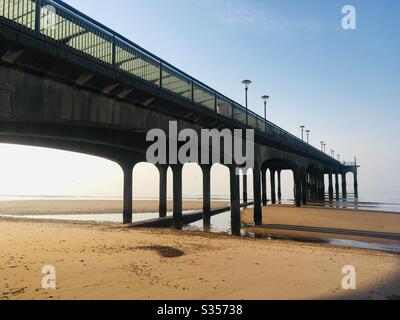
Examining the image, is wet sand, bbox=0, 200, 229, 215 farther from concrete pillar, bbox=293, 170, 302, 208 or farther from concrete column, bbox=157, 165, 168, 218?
concrete column, bbox=157, 165, 168, 218

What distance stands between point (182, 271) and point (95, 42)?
26.3 feet

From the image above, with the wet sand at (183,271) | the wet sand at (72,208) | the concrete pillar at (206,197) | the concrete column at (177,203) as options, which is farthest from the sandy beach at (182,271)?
the wet sand at (72,208)

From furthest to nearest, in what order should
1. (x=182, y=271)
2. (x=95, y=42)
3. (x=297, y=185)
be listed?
(x=297, y=185) → (x=95, y=42) → (x=182, y=271)

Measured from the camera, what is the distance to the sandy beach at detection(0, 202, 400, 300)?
24.6 feet

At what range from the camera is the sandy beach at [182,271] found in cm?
750

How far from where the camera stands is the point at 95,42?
1178cm

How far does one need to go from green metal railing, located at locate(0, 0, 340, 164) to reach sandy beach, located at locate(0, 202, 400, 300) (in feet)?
20.2

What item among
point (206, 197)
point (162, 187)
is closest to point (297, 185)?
point (162, 187)

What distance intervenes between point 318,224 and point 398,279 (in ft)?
62.2

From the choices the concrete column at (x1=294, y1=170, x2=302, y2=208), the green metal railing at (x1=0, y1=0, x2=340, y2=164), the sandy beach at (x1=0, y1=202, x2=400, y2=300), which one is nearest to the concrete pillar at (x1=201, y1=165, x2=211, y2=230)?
the green metal railing at (x1=0, y1=0, x2=340, y2=164)

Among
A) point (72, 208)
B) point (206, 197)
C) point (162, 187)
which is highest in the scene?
point (162, 187)

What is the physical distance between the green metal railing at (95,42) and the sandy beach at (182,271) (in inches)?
243

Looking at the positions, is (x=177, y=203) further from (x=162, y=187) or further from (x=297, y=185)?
(x=297, y=185)
